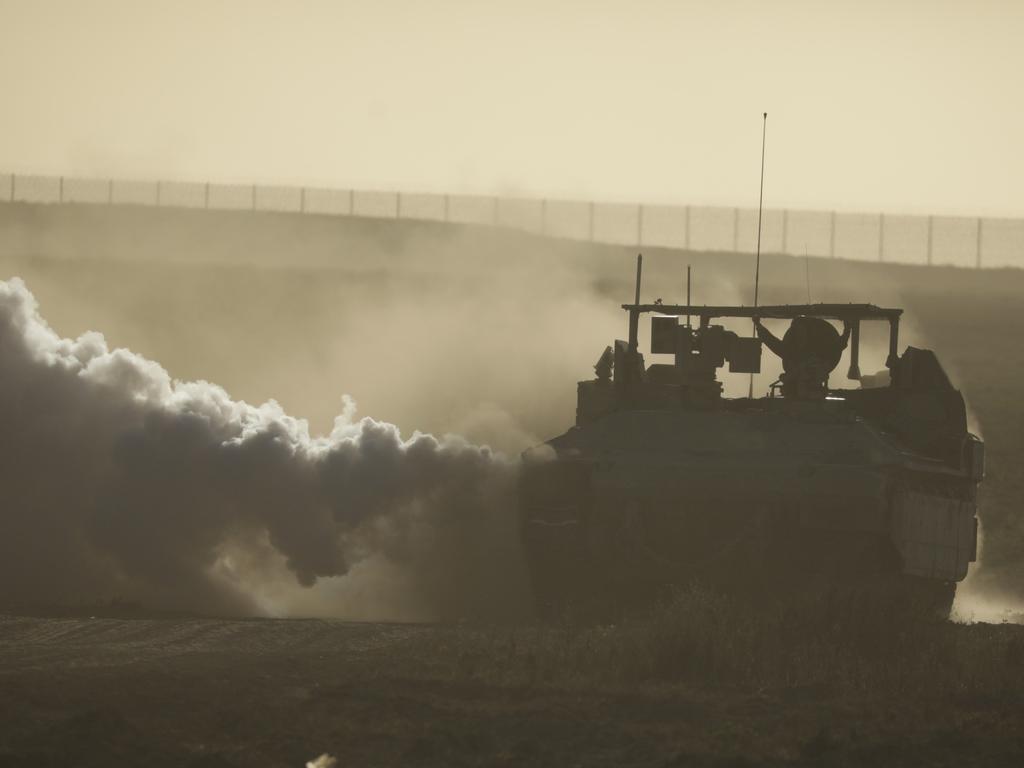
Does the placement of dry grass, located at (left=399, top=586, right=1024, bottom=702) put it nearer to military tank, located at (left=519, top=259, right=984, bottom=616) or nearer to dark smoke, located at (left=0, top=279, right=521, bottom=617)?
military tank, located at (left=519, top=259, right=984, bottom=616)

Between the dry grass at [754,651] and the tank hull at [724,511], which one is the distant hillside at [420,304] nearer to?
the tank hull at [724,511]

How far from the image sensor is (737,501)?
29.5 meters

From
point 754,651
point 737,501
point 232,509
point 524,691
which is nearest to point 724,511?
point 737,501

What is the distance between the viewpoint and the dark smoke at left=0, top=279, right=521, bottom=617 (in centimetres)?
3409

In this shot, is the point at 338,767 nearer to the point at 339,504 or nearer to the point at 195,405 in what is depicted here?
the point at 339,504

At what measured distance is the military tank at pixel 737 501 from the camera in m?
29.5

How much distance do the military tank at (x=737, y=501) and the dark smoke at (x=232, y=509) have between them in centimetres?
302

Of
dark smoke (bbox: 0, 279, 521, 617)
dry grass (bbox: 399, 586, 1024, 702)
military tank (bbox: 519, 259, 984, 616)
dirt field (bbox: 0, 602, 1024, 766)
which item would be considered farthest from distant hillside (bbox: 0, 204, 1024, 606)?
dirt field (bbox: 0, 602, 1024, 766)

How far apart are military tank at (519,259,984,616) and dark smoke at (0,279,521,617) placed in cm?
302

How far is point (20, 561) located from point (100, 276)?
45.1 meters

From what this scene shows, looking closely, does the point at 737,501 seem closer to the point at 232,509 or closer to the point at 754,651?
the point at 754,651

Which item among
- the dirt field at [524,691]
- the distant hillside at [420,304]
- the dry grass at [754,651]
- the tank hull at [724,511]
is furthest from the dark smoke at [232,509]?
the distant hillside at [420,304]

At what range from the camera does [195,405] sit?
36.3 metres

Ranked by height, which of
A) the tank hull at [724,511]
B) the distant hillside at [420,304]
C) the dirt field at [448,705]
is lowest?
the dirt field at [448,705]
